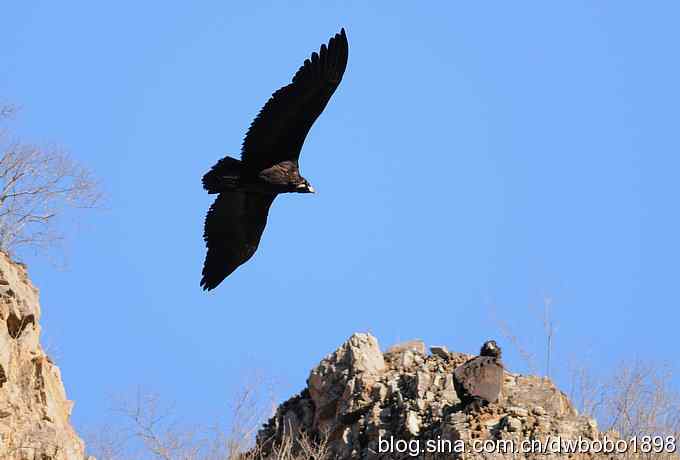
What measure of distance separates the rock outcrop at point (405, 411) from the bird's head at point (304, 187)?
4.64 meters

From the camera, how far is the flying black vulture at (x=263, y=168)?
55.4 feet

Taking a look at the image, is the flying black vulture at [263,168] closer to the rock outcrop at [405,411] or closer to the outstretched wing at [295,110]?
the outstretched wing at [295,110]

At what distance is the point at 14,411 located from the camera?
17578mm

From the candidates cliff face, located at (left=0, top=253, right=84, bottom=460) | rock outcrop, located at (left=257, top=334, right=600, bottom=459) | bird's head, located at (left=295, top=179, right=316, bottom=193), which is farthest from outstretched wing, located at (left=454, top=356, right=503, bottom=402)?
cliff face, located at (left=0, top=253, right=84, bottom=460)

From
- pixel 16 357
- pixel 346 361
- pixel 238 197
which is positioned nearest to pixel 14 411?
pixel 16 357

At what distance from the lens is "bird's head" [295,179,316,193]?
1800 cm

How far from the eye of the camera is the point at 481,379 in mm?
20594

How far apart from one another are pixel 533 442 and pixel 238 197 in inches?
218

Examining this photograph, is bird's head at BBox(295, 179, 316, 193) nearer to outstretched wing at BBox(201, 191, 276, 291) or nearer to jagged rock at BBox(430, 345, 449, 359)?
outstretched wing at BBox(201, 191, 276, 291)

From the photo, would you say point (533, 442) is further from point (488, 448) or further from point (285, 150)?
point (285, 150)

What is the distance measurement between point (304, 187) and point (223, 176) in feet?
Result: 3.98

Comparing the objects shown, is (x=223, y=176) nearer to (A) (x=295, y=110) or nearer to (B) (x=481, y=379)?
(A) (x=295, y=110)

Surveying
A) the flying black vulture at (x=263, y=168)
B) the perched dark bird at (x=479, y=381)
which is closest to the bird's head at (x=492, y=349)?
the perched dark bird at (x=479, y=381)

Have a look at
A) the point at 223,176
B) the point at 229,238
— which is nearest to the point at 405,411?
the point at 229,238
